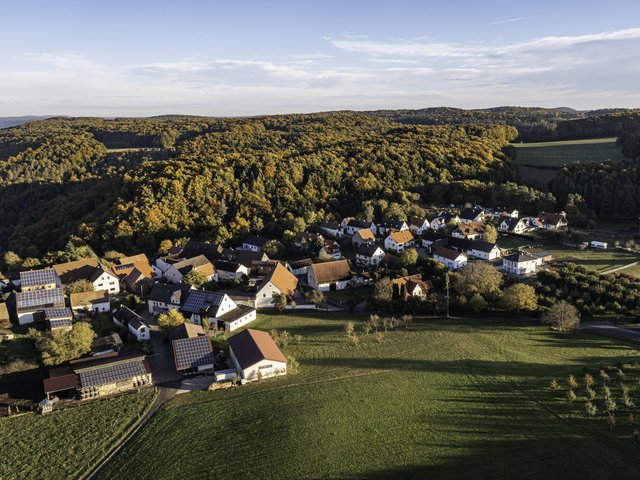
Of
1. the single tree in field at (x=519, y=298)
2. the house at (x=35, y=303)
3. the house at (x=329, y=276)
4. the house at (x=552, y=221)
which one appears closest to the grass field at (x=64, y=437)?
the house at (x=35, y=303)

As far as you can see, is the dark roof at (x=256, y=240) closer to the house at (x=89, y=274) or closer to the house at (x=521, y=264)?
the house at (x=89, y=274)

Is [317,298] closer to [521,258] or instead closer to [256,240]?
[521,258]

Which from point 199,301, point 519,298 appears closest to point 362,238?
point 519,298

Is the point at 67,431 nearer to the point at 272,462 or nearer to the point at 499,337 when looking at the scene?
the point at 272,462

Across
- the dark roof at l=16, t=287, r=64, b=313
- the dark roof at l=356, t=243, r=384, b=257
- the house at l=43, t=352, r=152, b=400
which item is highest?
the dark roof at l=356, t=243, r=384, b=257

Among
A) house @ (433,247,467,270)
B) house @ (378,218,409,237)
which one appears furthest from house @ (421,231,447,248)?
house @ (433,247,467,270)

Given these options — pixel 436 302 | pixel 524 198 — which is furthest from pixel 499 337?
pixel 524 198

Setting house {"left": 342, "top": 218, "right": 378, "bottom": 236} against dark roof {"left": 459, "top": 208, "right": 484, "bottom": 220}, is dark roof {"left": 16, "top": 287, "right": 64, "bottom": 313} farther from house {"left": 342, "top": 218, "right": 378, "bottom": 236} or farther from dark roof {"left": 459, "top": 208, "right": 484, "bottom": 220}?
dark roof {"left": 459, "top": 208, "right": 484, "bottom": 220}
